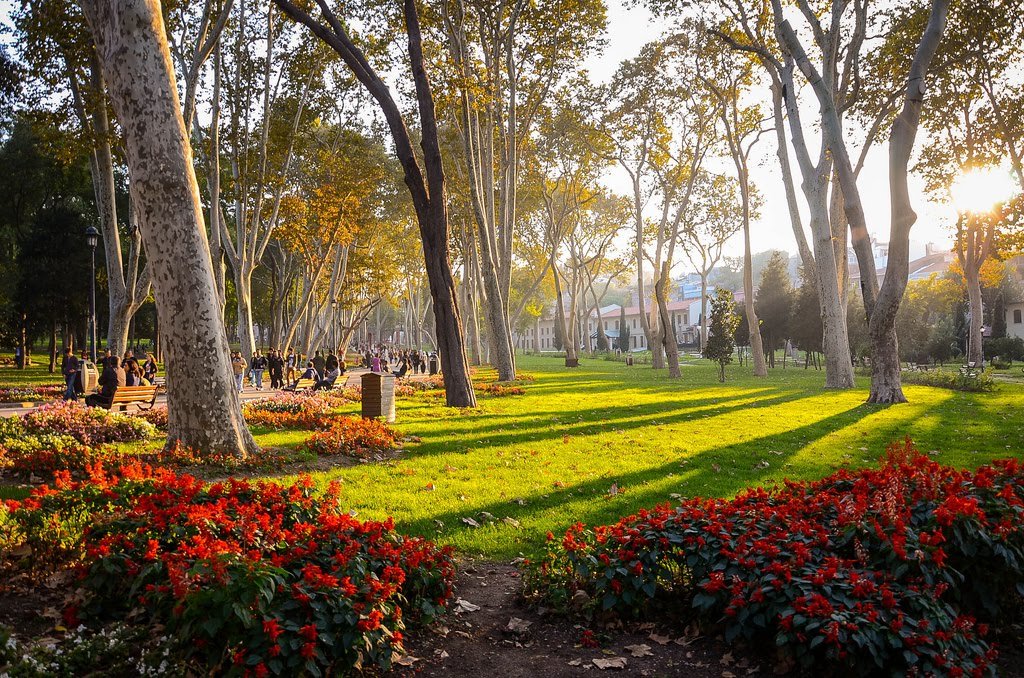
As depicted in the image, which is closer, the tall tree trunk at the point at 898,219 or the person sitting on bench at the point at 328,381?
the tall tree trunk at the point at 898,219

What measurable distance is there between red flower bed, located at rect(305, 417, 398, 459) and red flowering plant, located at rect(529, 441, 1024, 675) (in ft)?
17.1

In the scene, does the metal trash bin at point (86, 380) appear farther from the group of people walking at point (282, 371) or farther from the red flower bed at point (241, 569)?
the red flower bed at point (241, 569)

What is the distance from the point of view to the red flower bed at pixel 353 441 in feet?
30.5

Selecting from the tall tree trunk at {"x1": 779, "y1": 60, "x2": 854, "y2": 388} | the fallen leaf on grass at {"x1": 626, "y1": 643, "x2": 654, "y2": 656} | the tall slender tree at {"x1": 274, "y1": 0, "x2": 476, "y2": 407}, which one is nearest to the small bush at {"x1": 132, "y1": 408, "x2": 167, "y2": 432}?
the tall slender tree at {"x1": 274, "y1": 0, "x2": 476, "y2": 407}

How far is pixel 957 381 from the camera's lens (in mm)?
21875

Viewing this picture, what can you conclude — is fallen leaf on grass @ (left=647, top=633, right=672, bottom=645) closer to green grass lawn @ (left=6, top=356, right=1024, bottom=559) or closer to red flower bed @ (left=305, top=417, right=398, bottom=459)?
green grass lawn @ (left=6, top=356, right=1024, bottom=559)

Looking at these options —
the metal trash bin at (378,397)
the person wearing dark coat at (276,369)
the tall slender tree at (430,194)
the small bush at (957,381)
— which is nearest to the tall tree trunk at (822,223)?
the small bush at (957,381)

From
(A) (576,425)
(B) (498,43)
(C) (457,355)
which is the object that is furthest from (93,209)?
(A) (576,425)

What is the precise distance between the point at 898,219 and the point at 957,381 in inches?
416

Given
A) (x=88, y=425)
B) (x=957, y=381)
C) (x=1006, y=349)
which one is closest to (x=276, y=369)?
(x=88, y=425)

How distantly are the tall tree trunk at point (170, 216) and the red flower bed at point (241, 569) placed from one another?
10.5ft

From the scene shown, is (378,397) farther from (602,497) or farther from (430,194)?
(602,497)

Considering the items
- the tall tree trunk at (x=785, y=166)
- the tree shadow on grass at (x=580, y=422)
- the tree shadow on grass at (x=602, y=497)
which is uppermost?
the tall tree trunk at (x=785, y=166)

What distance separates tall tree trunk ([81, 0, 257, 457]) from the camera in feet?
24.5
